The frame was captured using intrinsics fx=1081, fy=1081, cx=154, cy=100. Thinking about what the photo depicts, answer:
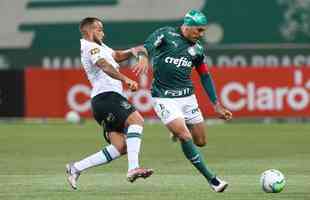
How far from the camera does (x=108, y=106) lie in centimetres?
1268

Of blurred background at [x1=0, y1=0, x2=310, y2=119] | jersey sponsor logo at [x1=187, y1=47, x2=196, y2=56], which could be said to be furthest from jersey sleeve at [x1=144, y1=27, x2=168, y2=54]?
blurred background at [x1=0, y1=0, x2=310, y2=119]

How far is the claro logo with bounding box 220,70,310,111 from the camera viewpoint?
27500mm

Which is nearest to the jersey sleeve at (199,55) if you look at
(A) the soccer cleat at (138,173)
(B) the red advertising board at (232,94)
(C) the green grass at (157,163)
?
(C) the green grass at (157,163)

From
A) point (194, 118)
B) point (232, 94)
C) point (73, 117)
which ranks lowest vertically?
point (73, 117)

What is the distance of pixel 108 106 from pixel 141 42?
20247 millimetres

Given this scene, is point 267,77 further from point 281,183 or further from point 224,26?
point 281,183

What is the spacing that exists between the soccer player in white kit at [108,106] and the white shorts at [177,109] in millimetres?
319

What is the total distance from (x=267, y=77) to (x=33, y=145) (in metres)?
8.43

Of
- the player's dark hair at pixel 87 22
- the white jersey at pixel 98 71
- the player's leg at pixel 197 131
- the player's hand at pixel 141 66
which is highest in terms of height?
the player's dark hair at pixel 87 22

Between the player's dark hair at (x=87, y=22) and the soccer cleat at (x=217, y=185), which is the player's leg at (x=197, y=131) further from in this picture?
the player's dark hair at (x=87, y=22)

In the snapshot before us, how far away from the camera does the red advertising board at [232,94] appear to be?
2764 centimetres

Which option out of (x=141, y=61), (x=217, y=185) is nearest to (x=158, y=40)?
(x=141, y=61)

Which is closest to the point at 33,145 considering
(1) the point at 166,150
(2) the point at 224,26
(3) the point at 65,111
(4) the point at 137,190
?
(1) the point at 166,150

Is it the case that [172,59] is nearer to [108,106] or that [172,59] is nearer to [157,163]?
[108,106]
